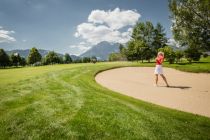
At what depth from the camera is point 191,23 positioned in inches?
1139

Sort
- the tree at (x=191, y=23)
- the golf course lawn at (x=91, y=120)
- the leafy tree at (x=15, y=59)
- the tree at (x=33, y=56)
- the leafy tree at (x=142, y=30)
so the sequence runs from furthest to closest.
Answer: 1. the tree at (x=33, y=56)
2. the leafy tree at (x=15, y=59)
3. the leafy tree at (x=142, y=30)
4. the tree at (x=191, y=23)
5. the golf course lawn at (x=91, y=120)

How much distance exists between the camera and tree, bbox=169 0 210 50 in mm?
28266

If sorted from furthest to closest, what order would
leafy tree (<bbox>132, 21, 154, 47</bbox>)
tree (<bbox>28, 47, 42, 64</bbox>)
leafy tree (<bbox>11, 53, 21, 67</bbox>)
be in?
tree (<bbox>28, 47, 42, 64</bbox>), leafy tree (<bbox>11, 53, 21, 67</bbox>), leafy tree (<bbox>132, 21, 154, 47</bbox>)

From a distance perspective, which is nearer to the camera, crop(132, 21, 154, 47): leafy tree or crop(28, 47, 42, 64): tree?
crop(132, 21, 154, 47): leafy tree

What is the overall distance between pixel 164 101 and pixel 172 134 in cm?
398

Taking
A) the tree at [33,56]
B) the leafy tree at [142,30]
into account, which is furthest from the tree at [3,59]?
the leafy tree at [142,30]

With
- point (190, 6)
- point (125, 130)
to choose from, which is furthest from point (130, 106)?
point (190, 6)

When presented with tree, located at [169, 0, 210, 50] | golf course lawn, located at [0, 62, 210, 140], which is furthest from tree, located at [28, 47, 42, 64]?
golf course lawn, located at [0, 62, 210, 140]

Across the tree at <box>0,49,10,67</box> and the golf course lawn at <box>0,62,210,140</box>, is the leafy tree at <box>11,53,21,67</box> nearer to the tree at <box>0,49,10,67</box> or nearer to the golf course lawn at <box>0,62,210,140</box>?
the tree at <box>0,49,10,67</box>

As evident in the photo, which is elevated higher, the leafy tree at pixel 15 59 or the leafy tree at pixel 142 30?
the leafy tree at pixel 142 30

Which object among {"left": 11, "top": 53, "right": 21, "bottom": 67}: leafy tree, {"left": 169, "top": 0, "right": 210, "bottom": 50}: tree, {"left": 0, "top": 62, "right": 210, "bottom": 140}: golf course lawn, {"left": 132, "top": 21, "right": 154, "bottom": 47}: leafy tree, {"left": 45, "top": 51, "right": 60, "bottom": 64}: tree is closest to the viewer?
{"left": 0, "top": 62, "right": 210, "bottom": 140}: golf course lawn

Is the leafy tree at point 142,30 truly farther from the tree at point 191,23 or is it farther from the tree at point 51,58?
the tree at point 51,58

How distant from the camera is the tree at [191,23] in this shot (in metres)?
28.3

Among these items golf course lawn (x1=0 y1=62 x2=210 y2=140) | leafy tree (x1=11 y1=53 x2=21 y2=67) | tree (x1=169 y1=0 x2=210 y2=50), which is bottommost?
golf course lawn (x1=0 y1=62 x2=210 y2=140)
